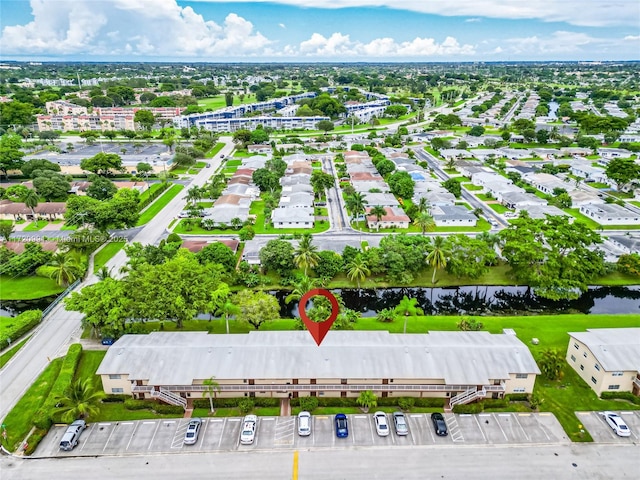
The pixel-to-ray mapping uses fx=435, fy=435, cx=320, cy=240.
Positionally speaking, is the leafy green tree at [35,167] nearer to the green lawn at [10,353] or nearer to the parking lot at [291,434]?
the green lawn at [10,353]

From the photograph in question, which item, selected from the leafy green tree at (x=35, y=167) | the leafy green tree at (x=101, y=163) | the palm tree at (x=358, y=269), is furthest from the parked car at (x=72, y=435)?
the leafy green tree at (x=35, y=167)

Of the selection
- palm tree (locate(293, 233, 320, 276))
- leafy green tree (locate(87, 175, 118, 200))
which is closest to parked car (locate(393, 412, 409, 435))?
palm tree (locate(293, 233, 320, 276))

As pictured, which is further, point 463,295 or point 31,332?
point 463,295

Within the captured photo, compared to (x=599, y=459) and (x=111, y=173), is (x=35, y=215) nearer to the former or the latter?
(x=111, y=173)

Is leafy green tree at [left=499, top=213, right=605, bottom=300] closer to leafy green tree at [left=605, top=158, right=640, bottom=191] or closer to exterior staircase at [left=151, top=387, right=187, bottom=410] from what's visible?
exterior staircase at [left=151, top=387, right=187, bottom=410]

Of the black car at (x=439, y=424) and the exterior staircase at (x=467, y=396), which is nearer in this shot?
the black car at (x=439, y=424)

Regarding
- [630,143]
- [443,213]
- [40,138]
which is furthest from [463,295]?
[40,138]

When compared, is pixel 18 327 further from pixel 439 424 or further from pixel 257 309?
pixel 439 424

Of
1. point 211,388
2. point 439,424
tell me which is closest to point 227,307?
point 211,388
